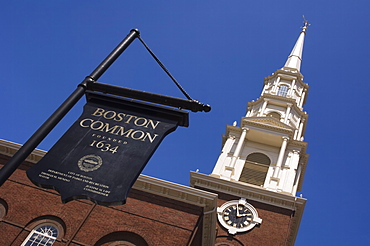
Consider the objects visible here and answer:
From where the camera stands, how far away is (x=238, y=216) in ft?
83.6

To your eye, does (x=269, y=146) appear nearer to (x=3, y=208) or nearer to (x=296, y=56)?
(x=296, y=56)

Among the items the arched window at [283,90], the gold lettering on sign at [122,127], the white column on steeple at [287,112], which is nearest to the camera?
the gold lettering on sign at [122,127]

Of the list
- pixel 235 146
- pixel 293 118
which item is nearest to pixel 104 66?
pixel 235 146

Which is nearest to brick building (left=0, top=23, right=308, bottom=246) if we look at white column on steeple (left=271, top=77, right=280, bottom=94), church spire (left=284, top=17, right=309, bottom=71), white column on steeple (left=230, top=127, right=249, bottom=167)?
white column on steeple (left=230, top=127, right=249, bottom=167)

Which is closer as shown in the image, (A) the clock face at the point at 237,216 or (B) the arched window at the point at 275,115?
(A) the clock face at the point at 237,216

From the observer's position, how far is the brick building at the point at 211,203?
1911 cm

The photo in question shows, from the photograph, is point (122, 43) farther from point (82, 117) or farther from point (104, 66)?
point (82, 117)

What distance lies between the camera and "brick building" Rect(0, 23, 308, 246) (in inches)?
752

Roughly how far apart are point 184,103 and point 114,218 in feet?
44.4

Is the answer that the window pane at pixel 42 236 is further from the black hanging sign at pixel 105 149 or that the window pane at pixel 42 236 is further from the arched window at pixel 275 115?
the arched window at pixel 275 115

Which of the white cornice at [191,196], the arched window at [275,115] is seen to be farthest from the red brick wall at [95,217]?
the arched window at [275,115]

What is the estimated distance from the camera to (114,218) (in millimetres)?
19609

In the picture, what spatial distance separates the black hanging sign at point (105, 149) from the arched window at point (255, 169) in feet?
75.5

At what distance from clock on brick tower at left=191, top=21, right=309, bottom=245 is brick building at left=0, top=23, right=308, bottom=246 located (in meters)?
0.06
